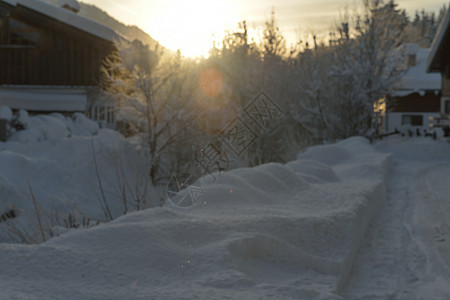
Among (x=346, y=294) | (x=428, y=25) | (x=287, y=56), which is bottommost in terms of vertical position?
(x=346, y=294)

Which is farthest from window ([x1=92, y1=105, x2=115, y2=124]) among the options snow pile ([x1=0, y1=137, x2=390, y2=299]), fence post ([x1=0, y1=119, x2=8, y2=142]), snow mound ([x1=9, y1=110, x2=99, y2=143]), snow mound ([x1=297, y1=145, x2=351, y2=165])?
snow pile ([x1=0, y1=137, x2=390, y2=299])

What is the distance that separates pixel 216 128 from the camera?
10.9 m

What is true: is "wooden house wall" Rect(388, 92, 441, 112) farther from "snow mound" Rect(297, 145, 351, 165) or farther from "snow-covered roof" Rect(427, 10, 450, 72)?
"snow mound" Rect(297, 145, 351, 165)

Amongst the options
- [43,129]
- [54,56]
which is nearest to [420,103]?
[54,56]

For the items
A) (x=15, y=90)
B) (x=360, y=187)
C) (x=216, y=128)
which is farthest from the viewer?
(x=15, y=90)

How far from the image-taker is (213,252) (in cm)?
260

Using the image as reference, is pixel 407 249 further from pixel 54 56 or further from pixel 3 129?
pixel 54 56

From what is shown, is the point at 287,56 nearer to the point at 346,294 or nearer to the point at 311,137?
the point at 311,137

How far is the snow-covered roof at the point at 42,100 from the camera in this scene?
47.4ft

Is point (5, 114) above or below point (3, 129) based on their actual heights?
above

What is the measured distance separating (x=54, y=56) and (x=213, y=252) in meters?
14.9

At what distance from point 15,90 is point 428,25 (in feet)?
259

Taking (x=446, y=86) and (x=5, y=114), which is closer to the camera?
(x=5, y=114)

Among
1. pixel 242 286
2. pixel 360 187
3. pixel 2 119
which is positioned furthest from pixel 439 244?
pixel 2 119
